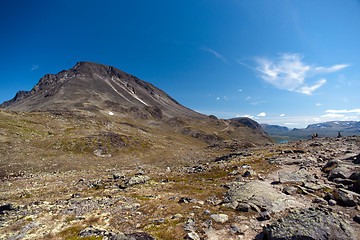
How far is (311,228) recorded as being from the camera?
866 centimetres

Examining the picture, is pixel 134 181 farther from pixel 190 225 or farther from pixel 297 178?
pixel 297 178

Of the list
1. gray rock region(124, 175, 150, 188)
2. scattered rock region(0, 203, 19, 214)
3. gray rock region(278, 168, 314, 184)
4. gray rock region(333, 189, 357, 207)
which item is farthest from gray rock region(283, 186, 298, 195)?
scattered rock region(0, 203, 19, 214)

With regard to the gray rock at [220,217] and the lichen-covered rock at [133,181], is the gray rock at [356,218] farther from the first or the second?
the lichen-covered rock at [133,181]

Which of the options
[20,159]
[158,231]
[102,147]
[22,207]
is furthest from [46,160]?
[158,231]

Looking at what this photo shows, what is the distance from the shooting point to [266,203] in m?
13.7

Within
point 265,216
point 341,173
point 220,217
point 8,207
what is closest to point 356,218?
point 265,216

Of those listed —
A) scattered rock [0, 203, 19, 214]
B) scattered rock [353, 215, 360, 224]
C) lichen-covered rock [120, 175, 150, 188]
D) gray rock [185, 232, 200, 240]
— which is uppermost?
scattered rock [353, 215, 360, 224]

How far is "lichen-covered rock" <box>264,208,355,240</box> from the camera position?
8327mm

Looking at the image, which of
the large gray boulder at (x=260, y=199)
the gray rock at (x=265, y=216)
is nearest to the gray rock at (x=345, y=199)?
the large gray boulder at (x=260, y=199)

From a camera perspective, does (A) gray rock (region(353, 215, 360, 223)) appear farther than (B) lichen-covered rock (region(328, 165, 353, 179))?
No

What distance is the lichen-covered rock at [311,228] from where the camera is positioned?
833 cm

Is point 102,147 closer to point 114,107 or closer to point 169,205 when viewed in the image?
point 169,205

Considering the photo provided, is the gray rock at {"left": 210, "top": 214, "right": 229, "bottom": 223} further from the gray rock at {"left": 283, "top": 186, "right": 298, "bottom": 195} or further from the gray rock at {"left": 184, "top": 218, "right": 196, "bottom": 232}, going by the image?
the gray rock at {"left": 283, "top": 186, "right": 298, "bottom": 195}

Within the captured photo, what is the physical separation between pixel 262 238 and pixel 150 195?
14.5 meters
